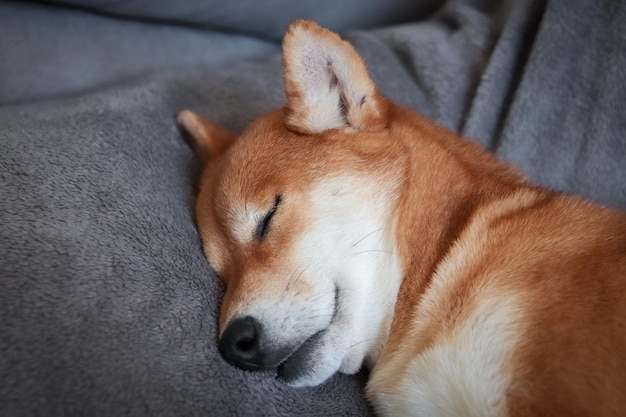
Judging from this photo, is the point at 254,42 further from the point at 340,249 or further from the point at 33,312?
the point at 33,312

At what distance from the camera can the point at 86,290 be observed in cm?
124

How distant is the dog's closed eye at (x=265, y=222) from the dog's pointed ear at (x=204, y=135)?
44 cm

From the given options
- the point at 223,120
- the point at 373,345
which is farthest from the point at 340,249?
the point at 223,120

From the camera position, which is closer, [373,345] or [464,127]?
[373,345]

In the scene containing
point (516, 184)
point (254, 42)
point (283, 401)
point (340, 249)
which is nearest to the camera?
point (283, 401)

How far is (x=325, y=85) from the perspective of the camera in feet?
5.30

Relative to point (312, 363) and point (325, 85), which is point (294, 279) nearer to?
point (312, 363)

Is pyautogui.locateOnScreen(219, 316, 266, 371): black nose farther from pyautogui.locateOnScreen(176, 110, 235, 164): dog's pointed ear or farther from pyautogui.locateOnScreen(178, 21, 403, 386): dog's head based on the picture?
pyautogui.locateOnScreen(176, 110, 235, 164): dog's pointed ear

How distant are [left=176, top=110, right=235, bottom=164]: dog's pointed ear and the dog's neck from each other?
0.58 metres

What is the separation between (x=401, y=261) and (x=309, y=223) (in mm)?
254

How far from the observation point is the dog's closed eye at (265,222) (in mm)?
1482

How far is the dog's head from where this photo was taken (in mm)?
1359

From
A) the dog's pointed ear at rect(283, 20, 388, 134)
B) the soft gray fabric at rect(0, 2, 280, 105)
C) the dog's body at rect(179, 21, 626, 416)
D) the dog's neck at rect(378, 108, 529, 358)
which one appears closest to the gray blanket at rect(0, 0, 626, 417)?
the soft gray fabric at rect(0, 2, 280, 105)

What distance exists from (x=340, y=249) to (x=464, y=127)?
3.79ft
